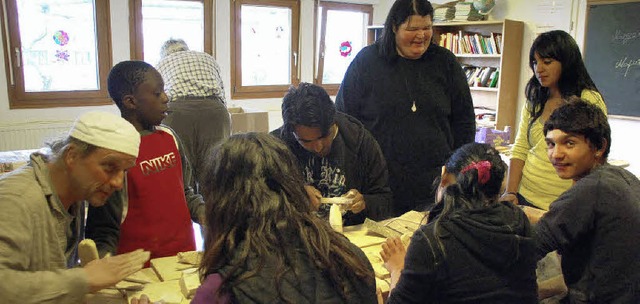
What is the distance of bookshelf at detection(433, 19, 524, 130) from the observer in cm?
539

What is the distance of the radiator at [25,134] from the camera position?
5137 mm

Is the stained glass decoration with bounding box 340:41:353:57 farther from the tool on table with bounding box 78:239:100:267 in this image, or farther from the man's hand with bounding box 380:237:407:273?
the tool on table with bounding box 78:239:100:267

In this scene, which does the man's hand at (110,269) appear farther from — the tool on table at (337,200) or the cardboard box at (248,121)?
the cardboard box at (248,121)

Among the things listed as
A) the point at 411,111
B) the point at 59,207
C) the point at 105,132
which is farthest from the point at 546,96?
the point at 59,207

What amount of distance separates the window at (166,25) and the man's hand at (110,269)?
4587mm

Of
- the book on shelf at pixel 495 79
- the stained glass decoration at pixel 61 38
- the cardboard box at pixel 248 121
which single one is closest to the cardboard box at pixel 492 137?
the book on shelf at pixel 495 79

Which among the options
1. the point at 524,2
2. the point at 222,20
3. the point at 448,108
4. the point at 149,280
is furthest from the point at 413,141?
the point at 222,20

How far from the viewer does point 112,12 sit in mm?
5465

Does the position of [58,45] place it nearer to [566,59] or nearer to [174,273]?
[174,273]

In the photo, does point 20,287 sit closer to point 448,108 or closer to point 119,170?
point 119,170

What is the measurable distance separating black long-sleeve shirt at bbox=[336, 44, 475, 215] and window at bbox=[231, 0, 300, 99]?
13.1 ft

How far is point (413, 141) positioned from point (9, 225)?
173 centimetres

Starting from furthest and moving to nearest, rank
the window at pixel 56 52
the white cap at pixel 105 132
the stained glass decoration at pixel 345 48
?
the stained glass decoration at pixel 345 48
the window at pixel 56 52
the white cap at pixel 105 132

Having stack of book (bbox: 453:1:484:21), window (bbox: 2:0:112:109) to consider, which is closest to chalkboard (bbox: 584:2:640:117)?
stack of book (bbox: 453:1:484:21)
